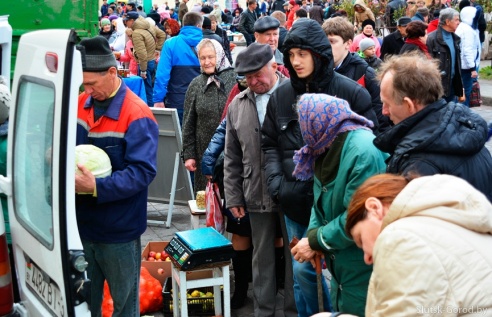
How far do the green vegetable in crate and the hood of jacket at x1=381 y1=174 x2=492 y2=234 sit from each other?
2.04 m

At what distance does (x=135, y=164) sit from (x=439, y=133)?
166 centimetres

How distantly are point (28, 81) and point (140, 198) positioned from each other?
1.07 metres

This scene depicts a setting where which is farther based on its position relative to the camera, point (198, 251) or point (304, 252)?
point (198, 251)

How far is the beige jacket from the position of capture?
7.13 feet

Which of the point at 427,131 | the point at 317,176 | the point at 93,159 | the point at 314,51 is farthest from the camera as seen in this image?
the point at 314,51

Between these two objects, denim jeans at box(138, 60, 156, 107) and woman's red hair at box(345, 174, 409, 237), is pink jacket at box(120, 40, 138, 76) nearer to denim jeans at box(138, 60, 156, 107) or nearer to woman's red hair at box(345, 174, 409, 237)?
denim jeans at box(138, 60, 156, 107)

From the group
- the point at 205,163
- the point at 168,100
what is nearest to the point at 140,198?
the point at 205,163

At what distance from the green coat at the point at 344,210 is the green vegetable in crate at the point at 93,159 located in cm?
119

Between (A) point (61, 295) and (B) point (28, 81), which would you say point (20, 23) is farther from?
(A) point (61, 295)

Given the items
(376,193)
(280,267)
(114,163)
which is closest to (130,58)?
(280,267)

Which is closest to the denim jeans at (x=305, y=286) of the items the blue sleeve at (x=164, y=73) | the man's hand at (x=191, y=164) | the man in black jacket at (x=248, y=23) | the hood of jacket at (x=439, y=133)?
the hood of jacket at (x=439, y=133)

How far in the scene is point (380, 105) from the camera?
5.64m

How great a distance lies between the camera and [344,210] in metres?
3.88

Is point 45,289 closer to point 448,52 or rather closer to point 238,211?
point 238,211
